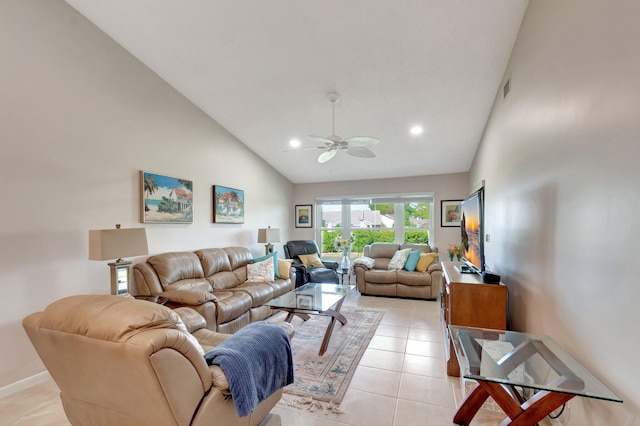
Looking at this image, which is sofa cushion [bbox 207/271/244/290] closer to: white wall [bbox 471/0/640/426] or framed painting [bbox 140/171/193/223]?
framed painting [bbox 140/171/193/223]

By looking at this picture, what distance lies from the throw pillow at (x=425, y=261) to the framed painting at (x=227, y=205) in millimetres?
3305

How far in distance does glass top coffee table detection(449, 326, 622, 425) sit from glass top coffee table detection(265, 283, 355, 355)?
153cm

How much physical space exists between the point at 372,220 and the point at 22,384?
571cm

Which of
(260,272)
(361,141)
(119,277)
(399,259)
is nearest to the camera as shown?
(119,277)

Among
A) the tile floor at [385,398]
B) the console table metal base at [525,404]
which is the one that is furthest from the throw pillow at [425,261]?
the console table metal base at [525,404]

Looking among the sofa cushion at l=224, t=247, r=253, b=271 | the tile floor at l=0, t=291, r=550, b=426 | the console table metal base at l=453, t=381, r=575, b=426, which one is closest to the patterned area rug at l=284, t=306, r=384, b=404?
the tile floor at l=0, t=291, r=550, b=426

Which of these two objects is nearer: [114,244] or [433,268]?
[114,244]

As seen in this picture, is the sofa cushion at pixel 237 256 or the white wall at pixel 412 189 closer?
the sofa cushion at pixel 237 256

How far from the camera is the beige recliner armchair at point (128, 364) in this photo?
1.17 meters

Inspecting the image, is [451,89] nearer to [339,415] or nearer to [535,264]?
[535,264]

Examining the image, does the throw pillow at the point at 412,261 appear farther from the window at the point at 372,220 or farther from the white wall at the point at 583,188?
the white wall at the point at 583,188

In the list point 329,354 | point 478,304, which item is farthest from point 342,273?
point 478,304

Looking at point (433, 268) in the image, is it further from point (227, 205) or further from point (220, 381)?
point (220, 381)

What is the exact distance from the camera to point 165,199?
3775 millimetres
